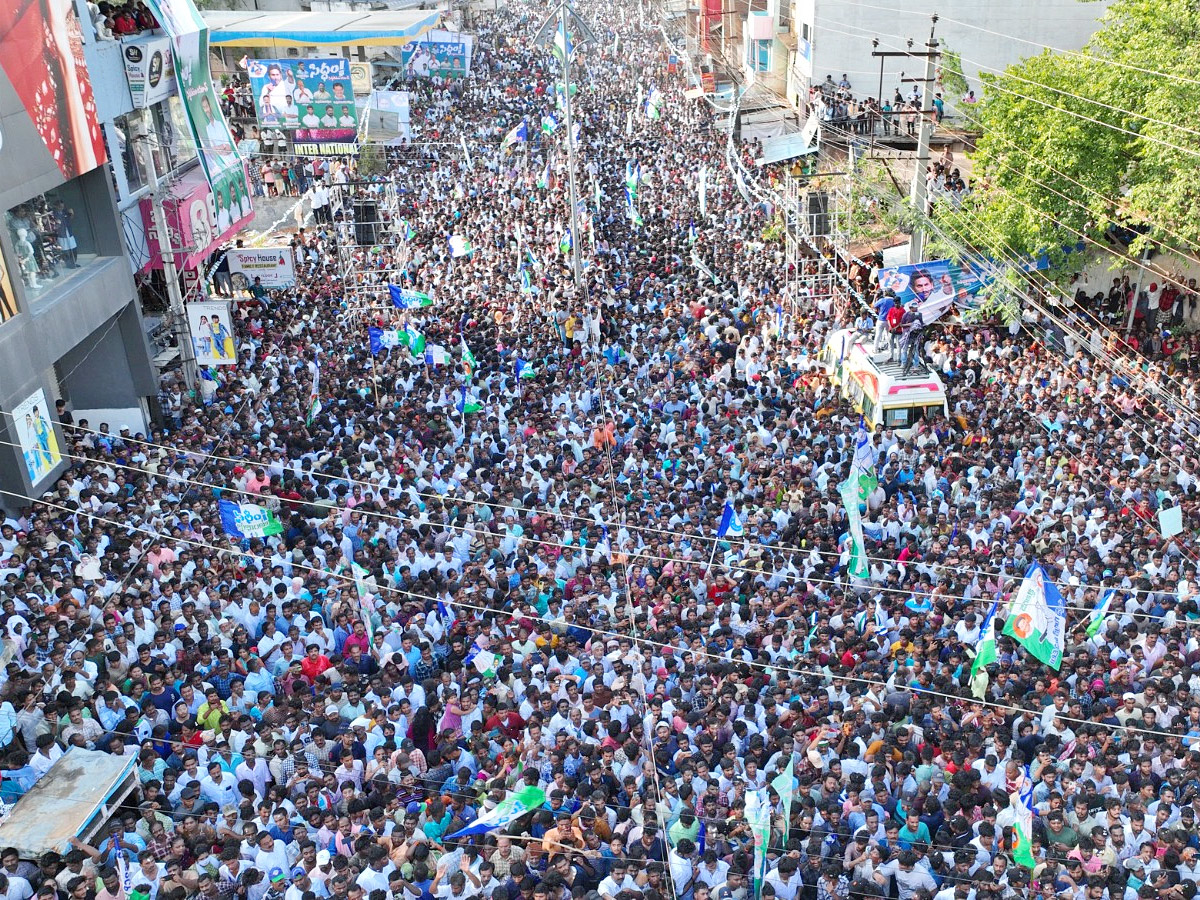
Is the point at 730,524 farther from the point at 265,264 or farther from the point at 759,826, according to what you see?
the point at 265,264

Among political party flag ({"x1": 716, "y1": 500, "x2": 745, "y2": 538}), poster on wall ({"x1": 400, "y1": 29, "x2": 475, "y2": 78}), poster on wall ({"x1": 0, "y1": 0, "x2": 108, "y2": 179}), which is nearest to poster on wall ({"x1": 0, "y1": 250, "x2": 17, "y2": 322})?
poster on wall ({"x1": 0, "y1": 0, "x2": 108, "y2": 179})

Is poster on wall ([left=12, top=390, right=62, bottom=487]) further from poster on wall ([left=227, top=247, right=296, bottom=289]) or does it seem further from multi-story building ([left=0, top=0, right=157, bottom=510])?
poster on wall ([left=227, top=247, right=296, bottom=289])

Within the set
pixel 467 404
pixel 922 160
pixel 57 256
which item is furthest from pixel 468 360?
pixel 922 160

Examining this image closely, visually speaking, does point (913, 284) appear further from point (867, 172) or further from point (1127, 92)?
point (867, 172)

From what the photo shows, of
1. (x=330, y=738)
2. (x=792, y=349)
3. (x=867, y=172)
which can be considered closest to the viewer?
(x=330, y=738)

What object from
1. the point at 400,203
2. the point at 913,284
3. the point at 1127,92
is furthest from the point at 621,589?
the point at 400,203

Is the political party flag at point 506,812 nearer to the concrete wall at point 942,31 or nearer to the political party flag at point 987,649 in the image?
the political party flag at point 987,649
